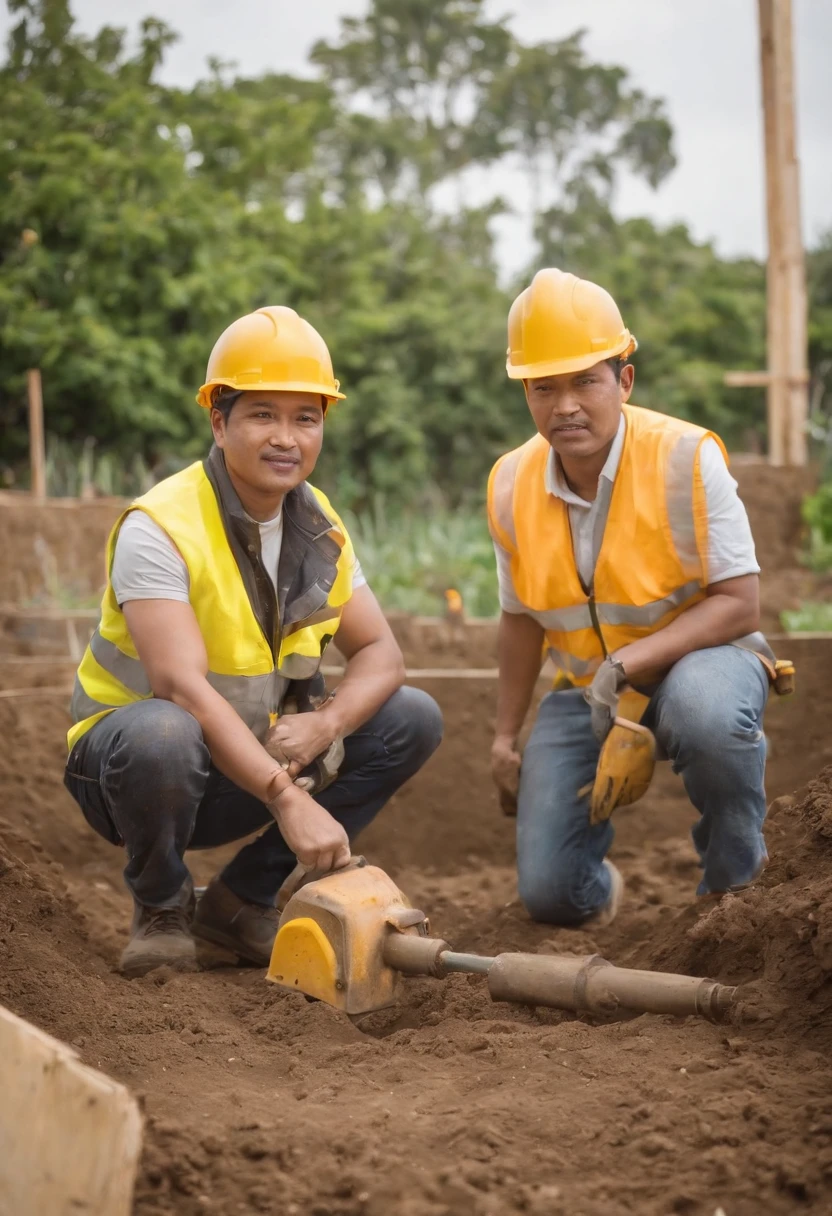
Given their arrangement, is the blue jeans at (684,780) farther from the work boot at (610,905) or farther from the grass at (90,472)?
the grass at (90,472)

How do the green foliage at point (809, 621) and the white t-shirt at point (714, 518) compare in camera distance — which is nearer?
the white t-shirt at point (714, 518)

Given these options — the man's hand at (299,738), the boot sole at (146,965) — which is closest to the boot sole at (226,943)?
the boot sole at (146,965)

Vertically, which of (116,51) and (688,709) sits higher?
(116,51)

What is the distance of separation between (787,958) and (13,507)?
711 cm

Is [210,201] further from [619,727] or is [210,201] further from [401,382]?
[619,727]

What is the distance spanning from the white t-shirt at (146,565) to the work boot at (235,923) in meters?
0.93

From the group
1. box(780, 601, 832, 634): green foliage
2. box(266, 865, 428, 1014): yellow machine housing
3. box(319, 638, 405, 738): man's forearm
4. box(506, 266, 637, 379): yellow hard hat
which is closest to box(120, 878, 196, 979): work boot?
box(266, 865, 428, 1014): yellow machine housing

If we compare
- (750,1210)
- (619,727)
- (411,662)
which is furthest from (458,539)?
(750,1210)

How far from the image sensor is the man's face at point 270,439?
3.30m

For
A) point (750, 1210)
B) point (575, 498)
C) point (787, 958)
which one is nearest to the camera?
point (750, 1210)

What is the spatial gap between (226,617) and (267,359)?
0.64 metres

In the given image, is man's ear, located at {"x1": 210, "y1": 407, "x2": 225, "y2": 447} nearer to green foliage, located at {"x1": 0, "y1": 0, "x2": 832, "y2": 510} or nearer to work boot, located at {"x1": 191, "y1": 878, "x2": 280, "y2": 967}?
work boot, located at {"x1": 191, "y1": 878, "x2": 280, "y2": 967}

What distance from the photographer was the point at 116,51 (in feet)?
39.8

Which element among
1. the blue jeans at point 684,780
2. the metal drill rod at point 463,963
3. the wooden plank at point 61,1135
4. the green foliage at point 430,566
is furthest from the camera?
the green foliage at point 430,566
